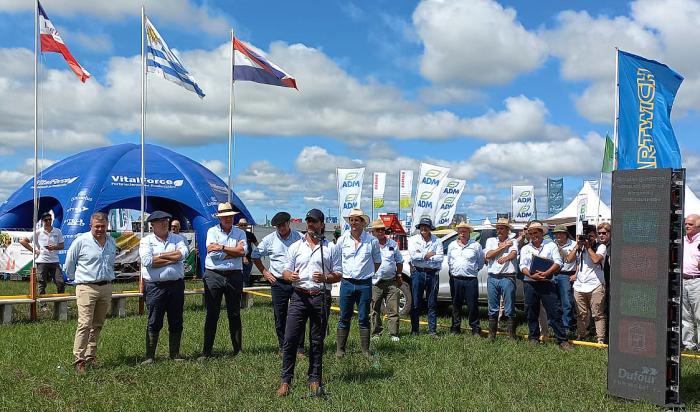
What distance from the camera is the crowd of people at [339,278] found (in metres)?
6.87

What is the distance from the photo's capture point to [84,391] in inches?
263

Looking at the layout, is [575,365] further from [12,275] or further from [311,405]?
[12,275]

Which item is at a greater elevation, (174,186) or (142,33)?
(142,33)

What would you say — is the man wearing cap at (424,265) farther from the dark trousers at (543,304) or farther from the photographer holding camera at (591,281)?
the photographer holding camera at (591,281)

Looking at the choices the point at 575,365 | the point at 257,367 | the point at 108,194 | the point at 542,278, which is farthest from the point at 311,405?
the point at 108,194

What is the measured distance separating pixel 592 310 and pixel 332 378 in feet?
15.1

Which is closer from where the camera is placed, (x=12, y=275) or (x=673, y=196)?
(x=673, y=196)

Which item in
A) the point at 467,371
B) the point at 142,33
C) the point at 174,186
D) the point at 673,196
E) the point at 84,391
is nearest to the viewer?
the point at 673,196

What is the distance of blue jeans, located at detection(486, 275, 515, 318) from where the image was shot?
980cm

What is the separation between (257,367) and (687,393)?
463cm

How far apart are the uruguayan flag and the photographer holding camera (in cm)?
800

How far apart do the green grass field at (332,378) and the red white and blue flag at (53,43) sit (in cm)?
502

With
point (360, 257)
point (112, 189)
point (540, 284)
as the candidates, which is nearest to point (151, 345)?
point (360, 257)

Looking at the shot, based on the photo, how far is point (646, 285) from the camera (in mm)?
6195
